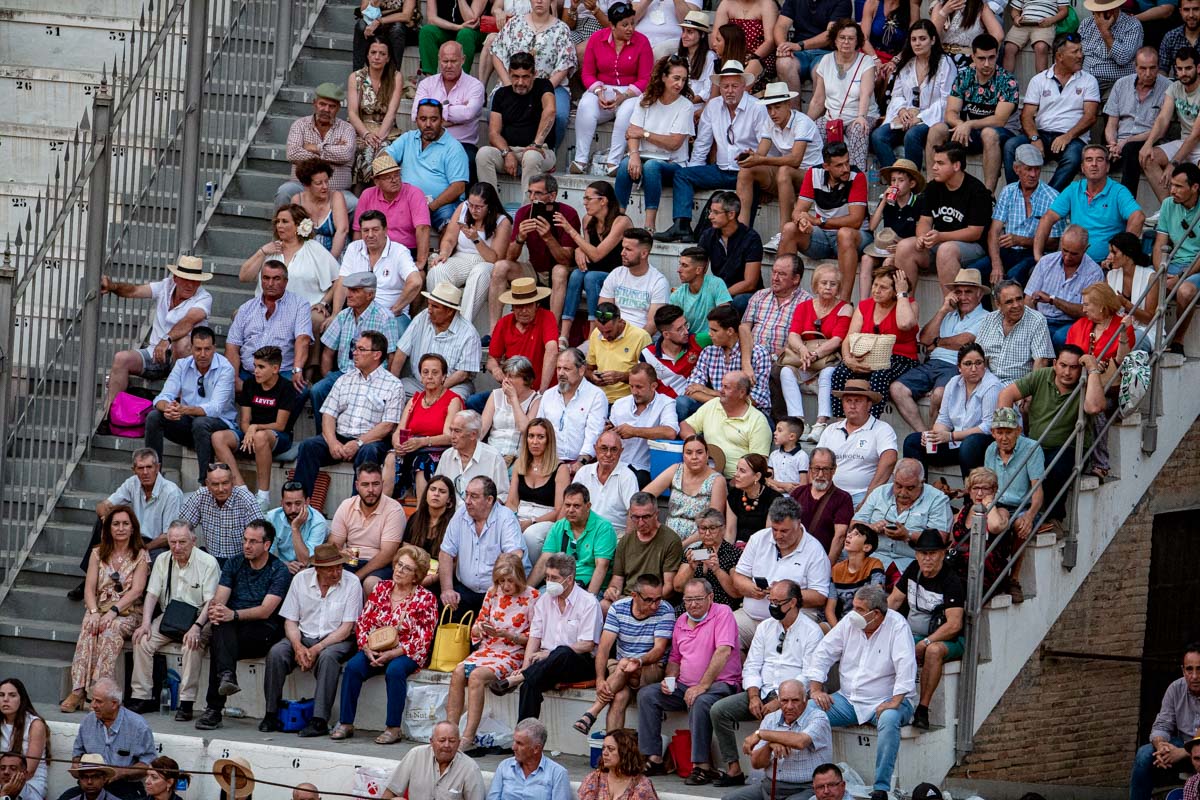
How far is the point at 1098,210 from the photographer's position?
19266 millimetres

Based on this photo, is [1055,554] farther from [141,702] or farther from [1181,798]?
[141,702]

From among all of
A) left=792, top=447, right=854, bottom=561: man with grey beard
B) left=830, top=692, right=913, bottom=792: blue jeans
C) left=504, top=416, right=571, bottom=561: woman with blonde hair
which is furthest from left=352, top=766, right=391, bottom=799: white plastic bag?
left=792, top=447, right=854, bottom=561: man with grey beard

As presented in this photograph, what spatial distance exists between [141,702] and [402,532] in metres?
2.44

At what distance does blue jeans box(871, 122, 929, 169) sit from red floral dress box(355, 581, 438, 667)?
5811 millimetres

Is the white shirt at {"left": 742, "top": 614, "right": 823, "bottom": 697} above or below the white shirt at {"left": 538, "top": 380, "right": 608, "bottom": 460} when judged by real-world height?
below

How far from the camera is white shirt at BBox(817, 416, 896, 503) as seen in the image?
18.0m

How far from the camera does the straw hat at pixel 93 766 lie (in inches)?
666

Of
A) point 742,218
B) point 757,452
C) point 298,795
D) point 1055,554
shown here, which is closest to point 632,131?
point 742,218

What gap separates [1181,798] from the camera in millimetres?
15969

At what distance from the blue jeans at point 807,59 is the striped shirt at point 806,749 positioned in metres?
7.59

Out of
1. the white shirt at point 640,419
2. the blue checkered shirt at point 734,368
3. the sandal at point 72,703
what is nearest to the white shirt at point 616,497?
the white shirt at point 640,419

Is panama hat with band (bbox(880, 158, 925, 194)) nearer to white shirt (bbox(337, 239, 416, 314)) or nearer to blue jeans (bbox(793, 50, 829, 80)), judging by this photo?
blue jeans (bbox(793, 50, 829, 80))

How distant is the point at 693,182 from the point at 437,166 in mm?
2394

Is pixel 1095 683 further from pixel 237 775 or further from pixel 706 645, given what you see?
pixel 237 775
